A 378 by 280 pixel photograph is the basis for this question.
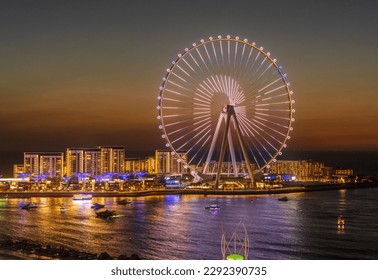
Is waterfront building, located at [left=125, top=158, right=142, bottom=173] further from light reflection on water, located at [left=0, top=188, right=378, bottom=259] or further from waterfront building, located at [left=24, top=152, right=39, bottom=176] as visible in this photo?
light reflection on water, located at [left=0, top=188, right=378, bottom=259]

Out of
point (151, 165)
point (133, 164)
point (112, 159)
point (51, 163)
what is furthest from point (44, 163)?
point (151, 165)

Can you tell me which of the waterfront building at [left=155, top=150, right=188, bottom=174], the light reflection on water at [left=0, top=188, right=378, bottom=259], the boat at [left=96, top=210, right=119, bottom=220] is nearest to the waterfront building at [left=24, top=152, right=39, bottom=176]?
the waterfront building at [left=155, top=150, right=188, bottom=174]

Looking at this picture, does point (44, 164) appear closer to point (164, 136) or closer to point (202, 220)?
point (164, 136)

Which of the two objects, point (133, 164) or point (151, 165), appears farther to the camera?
Result: point (151, 165)

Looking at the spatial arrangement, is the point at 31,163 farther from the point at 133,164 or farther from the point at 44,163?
the point at 133,164

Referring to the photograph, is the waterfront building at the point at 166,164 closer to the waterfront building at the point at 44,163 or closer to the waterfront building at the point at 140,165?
the waterfront building at the point at 140,165

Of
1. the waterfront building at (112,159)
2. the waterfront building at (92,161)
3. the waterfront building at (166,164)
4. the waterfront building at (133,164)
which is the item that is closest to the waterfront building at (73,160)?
the waterfront building at (92,161)
